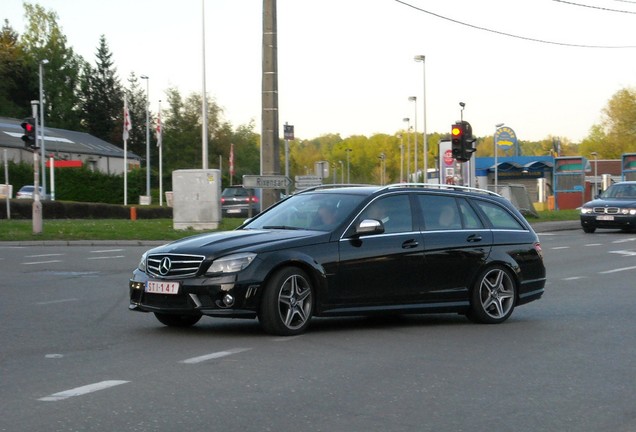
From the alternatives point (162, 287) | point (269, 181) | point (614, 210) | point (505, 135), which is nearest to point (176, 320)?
point (162, 287)

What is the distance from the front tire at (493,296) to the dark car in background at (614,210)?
77.0 feet

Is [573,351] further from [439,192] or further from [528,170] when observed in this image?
[528,170]

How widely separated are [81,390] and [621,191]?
3073cm

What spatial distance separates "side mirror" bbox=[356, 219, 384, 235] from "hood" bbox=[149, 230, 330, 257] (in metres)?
0.33

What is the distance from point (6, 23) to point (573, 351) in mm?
123330

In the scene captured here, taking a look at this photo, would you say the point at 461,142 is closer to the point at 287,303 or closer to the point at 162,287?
the point at 287,303

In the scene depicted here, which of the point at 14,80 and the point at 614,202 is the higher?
the point at 14,80

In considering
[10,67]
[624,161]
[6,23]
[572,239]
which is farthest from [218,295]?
[6,23]

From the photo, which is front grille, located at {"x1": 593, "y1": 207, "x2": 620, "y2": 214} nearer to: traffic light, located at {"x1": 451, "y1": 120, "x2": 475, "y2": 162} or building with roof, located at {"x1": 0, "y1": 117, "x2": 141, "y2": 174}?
traffic light, located at {"x1": 451, "y1": 120, "x2": 475, "y2": 162}

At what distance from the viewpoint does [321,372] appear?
26.6 ft

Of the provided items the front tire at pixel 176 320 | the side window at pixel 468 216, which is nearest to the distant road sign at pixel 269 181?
the side window at pixel 468 216

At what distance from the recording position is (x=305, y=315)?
33.4 ft

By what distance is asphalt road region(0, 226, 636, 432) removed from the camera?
642cm

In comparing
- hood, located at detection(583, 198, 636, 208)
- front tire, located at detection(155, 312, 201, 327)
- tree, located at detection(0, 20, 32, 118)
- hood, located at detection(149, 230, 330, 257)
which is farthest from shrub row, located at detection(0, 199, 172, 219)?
tree, located at detection(0, 20, 32, 118)
